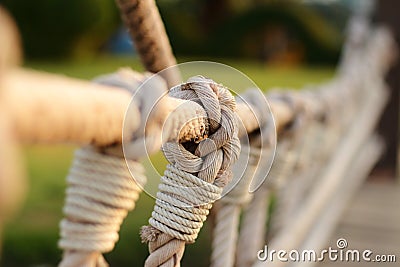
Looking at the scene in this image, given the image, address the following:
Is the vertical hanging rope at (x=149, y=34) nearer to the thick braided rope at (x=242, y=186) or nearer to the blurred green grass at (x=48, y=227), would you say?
the thick braided rope at (x=242, y=186)

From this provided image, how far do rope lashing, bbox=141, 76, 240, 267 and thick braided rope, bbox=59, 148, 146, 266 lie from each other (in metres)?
0.03

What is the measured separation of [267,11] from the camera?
9836 millimetres

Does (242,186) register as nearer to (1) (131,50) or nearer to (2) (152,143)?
(2) (152,143)

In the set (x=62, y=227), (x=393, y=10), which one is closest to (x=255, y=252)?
(x=62, y=227)

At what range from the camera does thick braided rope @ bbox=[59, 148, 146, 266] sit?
47 cm

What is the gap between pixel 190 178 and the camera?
1.68 ft

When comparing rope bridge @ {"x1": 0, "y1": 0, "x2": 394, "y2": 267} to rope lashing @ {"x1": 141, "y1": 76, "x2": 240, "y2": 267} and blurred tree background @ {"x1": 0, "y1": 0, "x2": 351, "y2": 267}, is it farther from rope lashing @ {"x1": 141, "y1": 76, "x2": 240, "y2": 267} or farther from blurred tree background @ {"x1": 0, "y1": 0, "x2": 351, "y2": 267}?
blurred tree background @ {"x1": 0, "y1": 0, "x2": 351, "y2": 267}

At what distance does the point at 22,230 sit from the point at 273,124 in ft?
8.37

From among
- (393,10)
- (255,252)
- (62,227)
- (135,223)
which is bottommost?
(62,227)

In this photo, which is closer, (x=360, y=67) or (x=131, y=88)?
(x=131, y=88)

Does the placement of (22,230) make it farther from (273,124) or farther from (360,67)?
(273,124)

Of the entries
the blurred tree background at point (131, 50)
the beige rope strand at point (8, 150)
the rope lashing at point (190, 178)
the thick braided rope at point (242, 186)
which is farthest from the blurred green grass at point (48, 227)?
the beige rope strand at point (8, 150)

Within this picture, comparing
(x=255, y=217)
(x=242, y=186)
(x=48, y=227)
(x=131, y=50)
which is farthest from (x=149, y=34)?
(x=131, y=50)

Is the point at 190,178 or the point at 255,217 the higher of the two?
the point at 255,217
